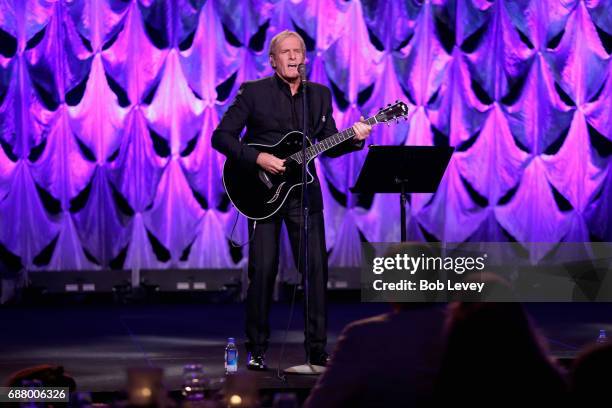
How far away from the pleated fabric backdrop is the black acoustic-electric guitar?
4.24 m

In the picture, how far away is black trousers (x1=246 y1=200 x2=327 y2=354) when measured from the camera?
210 inches

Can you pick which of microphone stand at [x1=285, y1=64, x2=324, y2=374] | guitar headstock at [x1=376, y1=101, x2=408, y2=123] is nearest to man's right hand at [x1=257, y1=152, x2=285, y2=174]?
microphone stand at [x1=285, y1=64, x2=324, y2=374]

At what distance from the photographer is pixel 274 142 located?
5.36 m

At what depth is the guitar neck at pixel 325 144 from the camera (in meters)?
5.18

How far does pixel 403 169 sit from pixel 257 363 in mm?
1378

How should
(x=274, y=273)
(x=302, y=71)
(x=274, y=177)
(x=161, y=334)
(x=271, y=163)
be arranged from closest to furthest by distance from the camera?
(x=302, y=71), (x=271, y=163), (x=274, y=177), (x=274, y=273), (x=161, y=334)

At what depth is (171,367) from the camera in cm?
543

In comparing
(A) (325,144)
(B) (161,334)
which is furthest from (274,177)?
(B) (161,334)

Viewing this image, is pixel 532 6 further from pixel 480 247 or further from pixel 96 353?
pixel 96 353

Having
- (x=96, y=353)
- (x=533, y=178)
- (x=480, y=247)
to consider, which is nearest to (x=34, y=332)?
(x=96, y=353)

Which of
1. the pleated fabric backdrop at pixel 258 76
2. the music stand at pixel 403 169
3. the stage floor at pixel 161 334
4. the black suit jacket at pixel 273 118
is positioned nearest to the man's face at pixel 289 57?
the black suit jacket at pixel 273 118

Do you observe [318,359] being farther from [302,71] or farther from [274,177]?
[302,71]

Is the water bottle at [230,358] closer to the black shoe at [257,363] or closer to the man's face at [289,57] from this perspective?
the black shoe at [257,363]

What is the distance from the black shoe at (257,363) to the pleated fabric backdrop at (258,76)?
4.30 meters
